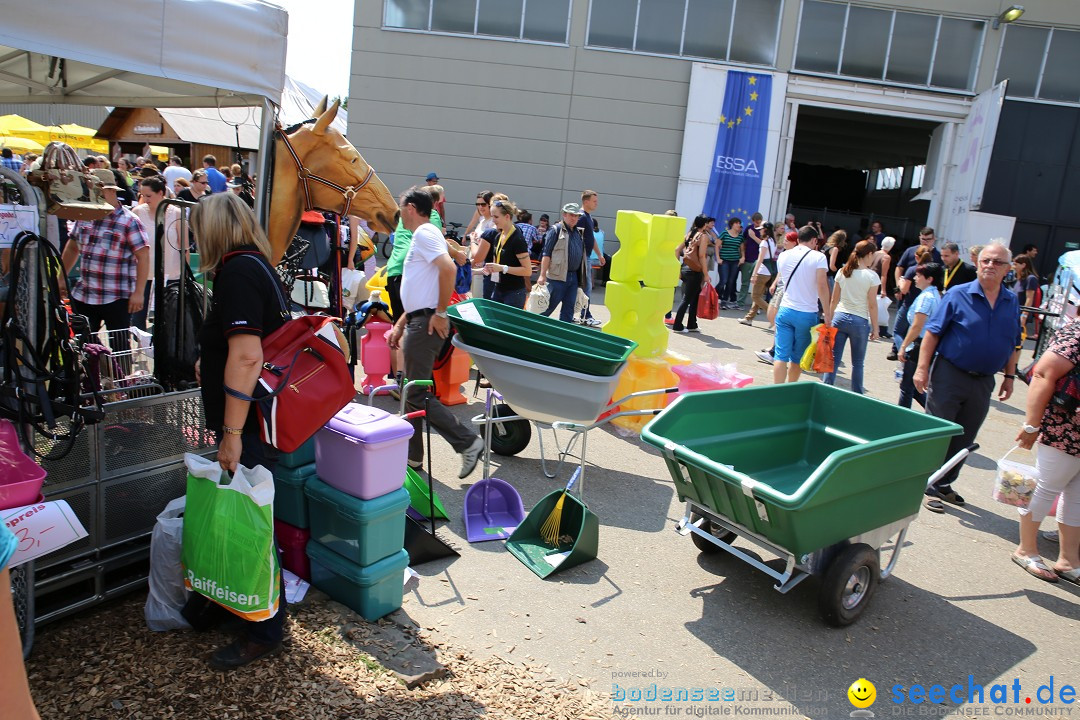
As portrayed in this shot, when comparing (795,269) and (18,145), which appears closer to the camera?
(795,269)

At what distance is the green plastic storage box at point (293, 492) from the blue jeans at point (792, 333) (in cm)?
524

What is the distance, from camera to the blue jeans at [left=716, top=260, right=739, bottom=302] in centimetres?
1528

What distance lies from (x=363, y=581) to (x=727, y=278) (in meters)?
13.0

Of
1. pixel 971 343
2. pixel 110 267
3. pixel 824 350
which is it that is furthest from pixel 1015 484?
pixel 110 267

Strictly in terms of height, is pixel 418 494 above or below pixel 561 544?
above

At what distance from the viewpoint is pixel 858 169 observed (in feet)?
109

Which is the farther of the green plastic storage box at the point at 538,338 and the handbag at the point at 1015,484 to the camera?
the handbag at the point at 1015,484

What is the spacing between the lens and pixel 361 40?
17516 millimetres

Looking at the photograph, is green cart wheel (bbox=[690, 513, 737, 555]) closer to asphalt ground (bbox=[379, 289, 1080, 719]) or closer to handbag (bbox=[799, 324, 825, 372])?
asphalt ground (bbox=[379, 289, 1080, 719])

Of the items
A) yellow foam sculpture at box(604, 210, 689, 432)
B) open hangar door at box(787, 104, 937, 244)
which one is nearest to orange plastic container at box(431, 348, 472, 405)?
yellow foam sculpture at box(604, 210, 689, 432)

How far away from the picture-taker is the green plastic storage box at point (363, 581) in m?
3.54

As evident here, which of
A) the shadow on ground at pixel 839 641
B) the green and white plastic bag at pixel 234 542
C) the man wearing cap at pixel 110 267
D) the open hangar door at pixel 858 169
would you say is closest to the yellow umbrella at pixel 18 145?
the man wearing cap at pixel 110 267

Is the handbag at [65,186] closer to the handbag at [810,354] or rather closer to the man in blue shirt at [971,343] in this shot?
the man in blue shirt at [971,343]

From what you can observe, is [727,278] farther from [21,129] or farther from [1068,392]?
[21,129]
